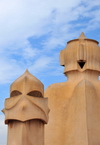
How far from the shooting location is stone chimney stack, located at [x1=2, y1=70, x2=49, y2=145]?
9094 millimetres

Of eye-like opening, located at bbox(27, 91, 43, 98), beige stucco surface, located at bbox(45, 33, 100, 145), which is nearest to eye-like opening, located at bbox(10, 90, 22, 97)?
eye-like opening, located at bbox(27, 91, 43, 98)

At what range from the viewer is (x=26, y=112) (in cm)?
918

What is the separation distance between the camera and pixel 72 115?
12.5 m

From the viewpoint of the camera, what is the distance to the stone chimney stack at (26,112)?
9094mm

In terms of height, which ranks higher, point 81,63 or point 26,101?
point 81,63

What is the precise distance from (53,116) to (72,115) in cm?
92

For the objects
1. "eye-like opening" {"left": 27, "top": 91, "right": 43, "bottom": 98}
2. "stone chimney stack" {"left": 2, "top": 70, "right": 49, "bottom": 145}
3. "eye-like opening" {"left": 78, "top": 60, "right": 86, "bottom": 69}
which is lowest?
"stone chimney stack" {"left": 2, "top": 70, "right": 49, "bottom": 145}

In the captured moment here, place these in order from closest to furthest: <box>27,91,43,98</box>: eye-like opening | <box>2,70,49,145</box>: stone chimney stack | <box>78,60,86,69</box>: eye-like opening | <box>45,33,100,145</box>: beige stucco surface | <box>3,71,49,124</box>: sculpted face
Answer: <box>2,70,49,145</box>: stone chimney stack, <box>3,71,49,124</box>: sculpted face, <box>27,91,43,98</box>: eye-like opening, <box>45,33,100,145</box>: beige stucco surface, <box>78,60,86,69</box>: eye-like opening

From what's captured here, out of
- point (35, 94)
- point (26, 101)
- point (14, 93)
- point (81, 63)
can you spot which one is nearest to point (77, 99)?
point (81, 63)

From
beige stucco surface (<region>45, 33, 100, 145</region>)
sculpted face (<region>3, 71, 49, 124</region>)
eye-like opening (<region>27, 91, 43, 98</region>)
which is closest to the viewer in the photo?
sculpted face (<region>3, 71, 49, 124</region>)

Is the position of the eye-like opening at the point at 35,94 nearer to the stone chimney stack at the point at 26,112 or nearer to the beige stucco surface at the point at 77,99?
the stone chimney stack at the point at 26,112

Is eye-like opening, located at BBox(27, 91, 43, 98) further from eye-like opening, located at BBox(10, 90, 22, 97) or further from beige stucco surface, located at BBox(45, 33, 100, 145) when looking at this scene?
beige stucco surface, located at BBox(45, 33, 100, 145)

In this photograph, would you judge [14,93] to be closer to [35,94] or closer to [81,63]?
[35,94]

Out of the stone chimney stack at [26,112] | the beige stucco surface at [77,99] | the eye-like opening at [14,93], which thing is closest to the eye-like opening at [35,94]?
the stone chimney stack at [26,112]
